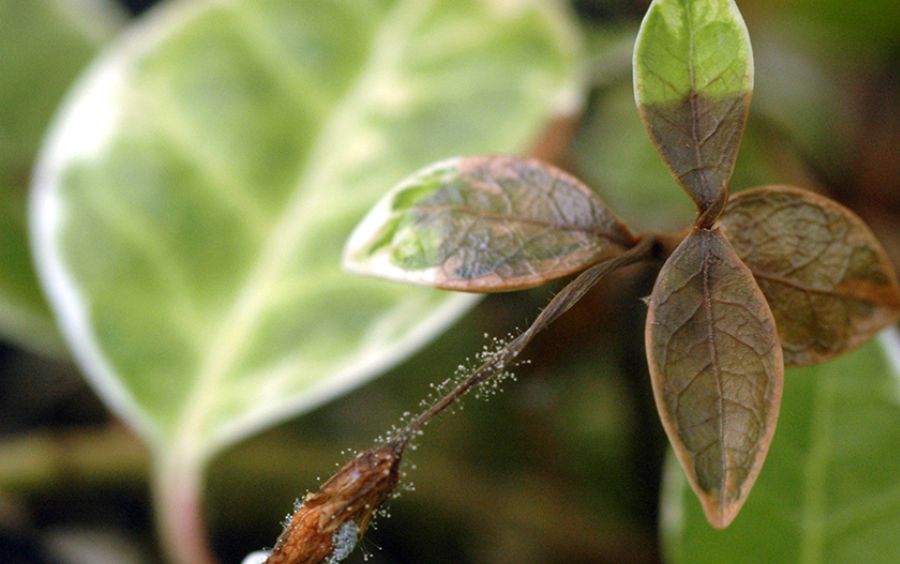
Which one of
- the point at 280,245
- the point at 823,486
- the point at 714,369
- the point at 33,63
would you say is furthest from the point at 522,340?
the point at 33,63

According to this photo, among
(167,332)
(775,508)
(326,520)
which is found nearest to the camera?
(326,520)

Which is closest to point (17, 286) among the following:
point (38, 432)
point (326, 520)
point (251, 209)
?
point (38, 432)

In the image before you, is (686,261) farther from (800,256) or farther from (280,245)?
(280,245)

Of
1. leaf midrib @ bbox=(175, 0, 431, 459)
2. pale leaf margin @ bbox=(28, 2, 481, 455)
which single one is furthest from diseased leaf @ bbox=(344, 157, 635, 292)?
leaf midrib @ bbox=(175, 0, 431, 459)

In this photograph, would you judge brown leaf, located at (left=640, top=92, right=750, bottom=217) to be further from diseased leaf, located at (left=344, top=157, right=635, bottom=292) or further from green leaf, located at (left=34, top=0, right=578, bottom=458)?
green leaf, located at (left=34, top=0, right=578, bottom=458)

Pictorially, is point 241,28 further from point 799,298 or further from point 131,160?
point 799,298

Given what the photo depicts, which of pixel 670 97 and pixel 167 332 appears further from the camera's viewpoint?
pixel 167 332

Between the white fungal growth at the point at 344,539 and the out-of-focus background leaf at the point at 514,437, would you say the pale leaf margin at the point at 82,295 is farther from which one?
the white fungal growth at the point at 344,539
